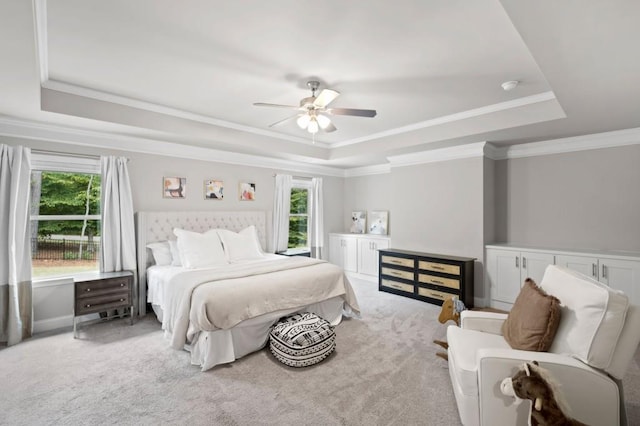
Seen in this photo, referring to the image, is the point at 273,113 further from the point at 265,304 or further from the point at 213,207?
the point at 265,304

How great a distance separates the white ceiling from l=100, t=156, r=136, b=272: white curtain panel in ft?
1.81

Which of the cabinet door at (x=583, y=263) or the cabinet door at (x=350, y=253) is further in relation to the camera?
the cabinet door at (x=350, y=253)

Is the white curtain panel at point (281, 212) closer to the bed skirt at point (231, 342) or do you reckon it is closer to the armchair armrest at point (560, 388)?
the bed skirt at point (231, 342)

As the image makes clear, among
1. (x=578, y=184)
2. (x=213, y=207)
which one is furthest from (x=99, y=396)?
(x=578, y=184)

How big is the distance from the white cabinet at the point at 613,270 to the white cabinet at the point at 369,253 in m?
2.79

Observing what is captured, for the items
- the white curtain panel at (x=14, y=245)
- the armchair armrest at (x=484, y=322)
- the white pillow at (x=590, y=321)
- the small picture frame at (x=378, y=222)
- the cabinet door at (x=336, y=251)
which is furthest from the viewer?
the cabinet door at (x=336, y=251)

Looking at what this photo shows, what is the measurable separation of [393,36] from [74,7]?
2047mm

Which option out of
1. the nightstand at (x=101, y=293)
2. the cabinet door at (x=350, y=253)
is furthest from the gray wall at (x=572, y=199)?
the nightstand at (x=101, y=293)

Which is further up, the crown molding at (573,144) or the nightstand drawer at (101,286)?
the crown molding at (573,144)

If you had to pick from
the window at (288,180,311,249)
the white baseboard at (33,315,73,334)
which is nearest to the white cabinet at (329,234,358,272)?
A: the window at (288,180,311,249)

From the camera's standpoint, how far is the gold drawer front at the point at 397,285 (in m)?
4.99

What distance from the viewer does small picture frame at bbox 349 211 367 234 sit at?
6695 millimetres

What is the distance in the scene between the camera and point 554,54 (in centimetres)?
197

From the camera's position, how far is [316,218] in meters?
6.43
